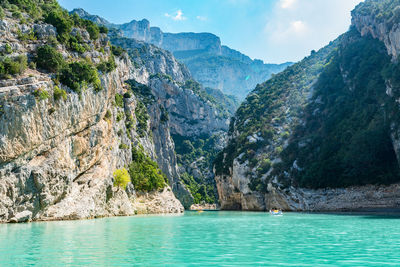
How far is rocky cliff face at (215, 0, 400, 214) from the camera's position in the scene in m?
57.0

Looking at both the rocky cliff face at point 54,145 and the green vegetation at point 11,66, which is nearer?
the rocky cliff face at point 54,145

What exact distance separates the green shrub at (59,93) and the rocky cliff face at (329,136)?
159ft

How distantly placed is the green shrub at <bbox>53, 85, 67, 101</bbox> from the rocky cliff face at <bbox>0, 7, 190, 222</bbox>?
0.39 m

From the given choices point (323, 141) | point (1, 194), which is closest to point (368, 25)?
point (323, 141)

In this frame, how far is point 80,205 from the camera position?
4109cm

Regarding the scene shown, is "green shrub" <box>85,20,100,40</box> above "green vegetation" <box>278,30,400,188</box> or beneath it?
above

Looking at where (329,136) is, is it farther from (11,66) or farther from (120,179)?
(11,66)

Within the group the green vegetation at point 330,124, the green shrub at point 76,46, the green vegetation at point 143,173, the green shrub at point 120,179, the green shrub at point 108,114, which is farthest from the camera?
the green vegetation at point 143,173

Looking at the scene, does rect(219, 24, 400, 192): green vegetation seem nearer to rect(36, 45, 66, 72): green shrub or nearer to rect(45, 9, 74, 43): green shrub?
rect(36, 45, 66, 72): green shrub

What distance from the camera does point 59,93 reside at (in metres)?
37.9

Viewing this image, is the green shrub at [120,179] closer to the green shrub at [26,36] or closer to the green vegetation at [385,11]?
the green shrub at [26,36]

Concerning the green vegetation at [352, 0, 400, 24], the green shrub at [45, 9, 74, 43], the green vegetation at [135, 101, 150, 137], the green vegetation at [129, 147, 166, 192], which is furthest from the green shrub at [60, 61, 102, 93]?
the green vegetation at [352, 0, 400, 24]

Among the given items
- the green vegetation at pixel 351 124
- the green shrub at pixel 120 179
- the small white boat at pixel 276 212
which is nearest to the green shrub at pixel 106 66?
the green shrub at pixel 120 179

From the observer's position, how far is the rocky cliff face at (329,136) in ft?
187
